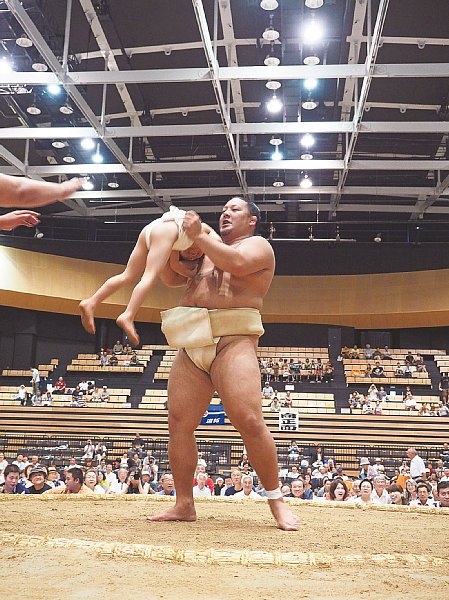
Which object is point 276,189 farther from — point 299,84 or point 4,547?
point 4,547

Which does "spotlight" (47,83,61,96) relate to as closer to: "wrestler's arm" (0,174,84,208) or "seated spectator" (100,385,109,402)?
"seated spectator" (100,385,109,402)

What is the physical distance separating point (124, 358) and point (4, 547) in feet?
53.6

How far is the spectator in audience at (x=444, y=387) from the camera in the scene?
1489cm

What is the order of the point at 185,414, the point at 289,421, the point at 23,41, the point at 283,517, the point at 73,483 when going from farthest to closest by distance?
the point at 289,421, the point at 23,41, the point at 73,483, the point at 185,414, the point at 283,517

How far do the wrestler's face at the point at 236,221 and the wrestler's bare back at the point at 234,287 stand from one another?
10cm

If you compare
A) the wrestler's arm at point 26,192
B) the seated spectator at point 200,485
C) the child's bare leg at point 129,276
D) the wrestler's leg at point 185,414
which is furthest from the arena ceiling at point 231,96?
the wrestler's arm at point 26,192

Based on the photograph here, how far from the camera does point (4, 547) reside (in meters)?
1.85

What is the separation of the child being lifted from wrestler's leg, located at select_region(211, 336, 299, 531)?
445 millimetres

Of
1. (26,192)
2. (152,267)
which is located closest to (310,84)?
(152,267)

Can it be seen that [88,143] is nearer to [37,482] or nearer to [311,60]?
[311,60]

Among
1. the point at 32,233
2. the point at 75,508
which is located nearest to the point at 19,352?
the point at 32,233

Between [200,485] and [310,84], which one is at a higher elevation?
[310,84]

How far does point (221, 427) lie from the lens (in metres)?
13.4

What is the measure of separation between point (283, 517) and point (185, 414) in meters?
0.66
